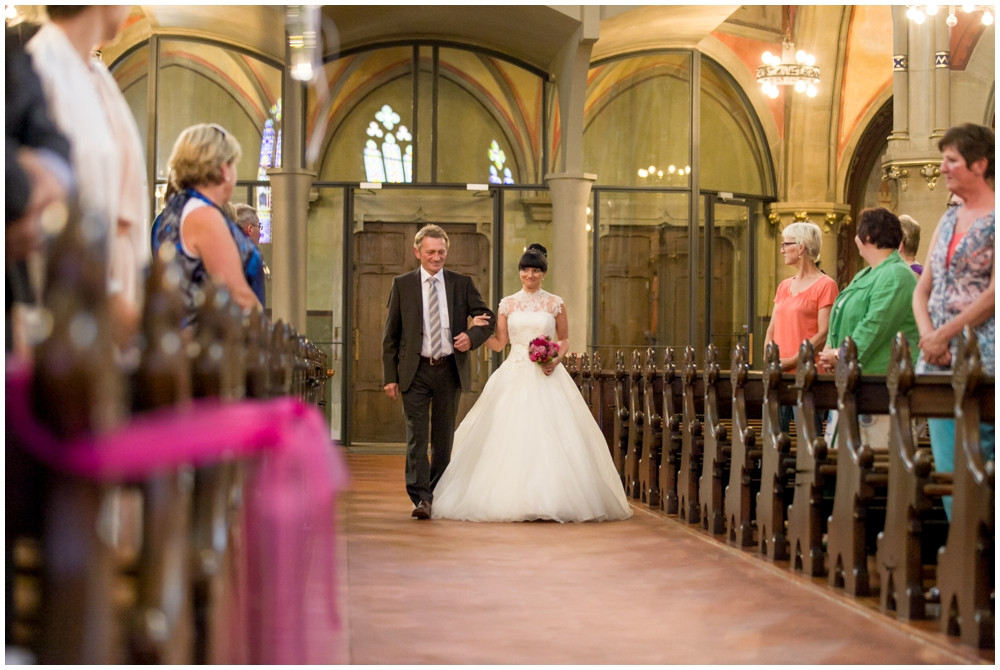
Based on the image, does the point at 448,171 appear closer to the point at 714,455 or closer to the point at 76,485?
the point at 714,455

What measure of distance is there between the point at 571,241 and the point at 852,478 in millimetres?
9199

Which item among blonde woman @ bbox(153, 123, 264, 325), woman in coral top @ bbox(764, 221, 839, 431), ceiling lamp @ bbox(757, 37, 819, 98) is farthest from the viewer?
ceiling lamp @ bbox(757, 37, 819, 98)

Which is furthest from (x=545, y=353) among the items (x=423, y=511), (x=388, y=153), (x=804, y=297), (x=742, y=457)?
(x=388, y=153)

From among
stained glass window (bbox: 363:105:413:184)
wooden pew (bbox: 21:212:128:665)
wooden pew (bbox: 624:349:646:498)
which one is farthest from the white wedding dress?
stained glass window (bbox: 363:105:413:184)

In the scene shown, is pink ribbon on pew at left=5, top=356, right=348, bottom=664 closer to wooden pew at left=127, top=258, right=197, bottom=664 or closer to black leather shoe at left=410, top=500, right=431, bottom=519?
wooden pew at left=127, top=258, right=197, bottom=664

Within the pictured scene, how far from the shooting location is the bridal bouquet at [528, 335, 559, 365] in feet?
24.6

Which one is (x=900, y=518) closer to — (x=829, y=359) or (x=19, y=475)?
(x=829, y=359)

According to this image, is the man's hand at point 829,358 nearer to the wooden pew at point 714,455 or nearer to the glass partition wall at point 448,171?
the wooden pew at point 714,455

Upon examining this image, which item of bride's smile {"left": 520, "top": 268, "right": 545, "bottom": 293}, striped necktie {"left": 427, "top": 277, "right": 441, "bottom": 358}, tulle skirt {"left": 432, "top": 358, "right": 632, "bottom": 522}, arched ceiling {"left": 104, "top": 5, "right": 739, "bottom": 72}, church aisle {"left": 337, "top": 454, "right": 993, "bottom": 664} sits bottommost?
church aisle {"left": 337, "top": 454, "right": 993, "bottom": 664}

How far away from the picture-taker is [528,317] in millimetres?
7750

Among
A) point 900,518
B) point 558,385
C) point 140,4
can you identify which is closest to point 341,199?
point 140,4

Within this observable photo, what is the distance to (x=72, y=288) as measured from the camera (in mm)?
1410

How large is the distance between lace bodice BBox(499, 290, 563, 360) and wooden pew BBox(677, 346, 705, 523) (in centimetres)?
103

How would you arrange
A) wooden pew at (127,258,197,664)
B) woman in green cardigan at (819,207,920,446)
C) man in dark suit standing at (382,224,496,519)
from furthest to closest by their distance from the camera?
man in dark suit standing at (382,224,496,519) < woman in green cardigan at (819,207,920,446) < wooden pew at (127,258,197,664)
